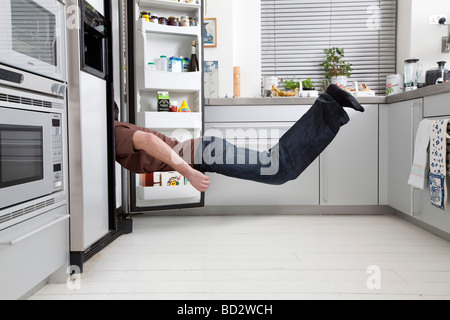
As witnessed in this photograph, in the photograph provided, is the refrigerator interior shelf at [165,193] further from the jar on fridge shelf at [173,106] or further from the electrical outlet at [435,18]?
the electrical outlet at [435,18]

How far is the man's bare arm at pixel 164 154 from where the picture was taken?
1.89 meters

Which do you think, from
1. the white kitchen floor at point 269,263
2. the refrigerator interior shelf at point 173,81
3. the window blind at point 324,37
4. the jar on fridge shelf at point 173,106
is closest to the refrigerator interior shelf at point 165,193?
the white kitchen floor at point 269,263

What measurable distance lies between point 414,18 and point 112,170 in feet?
8.90

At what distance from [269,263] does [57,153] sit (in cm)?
110

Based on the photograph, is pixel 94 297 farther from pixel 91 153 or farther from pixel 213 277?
pixel 91 153

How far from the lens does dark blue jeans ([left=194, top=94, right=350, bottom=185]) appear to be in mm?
1965

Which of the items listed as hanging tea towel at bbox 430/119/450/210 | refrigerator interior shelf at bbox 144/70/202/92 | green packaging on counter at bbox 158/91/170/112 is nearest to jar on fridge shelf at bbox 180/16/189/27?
refrigerator interior shelf at bbox 144/70/202/92

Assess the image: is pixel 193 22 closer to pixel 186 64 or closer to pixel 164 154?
pixel 186 64

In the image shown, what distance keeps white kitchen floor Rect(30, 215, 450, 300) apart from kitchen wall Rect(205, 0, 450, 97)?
133cm

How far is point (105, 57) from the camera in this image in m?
1.99

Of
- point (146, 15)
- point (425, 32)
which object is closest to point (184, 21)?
point (146, 15)

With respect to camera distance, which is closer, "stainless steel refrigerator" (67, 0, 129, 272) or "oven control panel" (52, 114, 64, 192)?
"oven control panel" (52, 114, 64, 192)

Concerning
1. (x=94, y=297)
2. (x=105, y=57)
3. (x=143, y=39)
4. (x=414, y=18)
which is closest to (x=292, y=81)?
(x=414, y=18)

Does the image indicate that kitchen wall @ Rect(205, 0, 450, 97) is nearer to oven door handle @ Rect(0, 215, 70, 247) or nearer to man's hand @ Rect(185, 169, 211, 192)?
man's hand @ Rect(185, 169, 211, 192)
